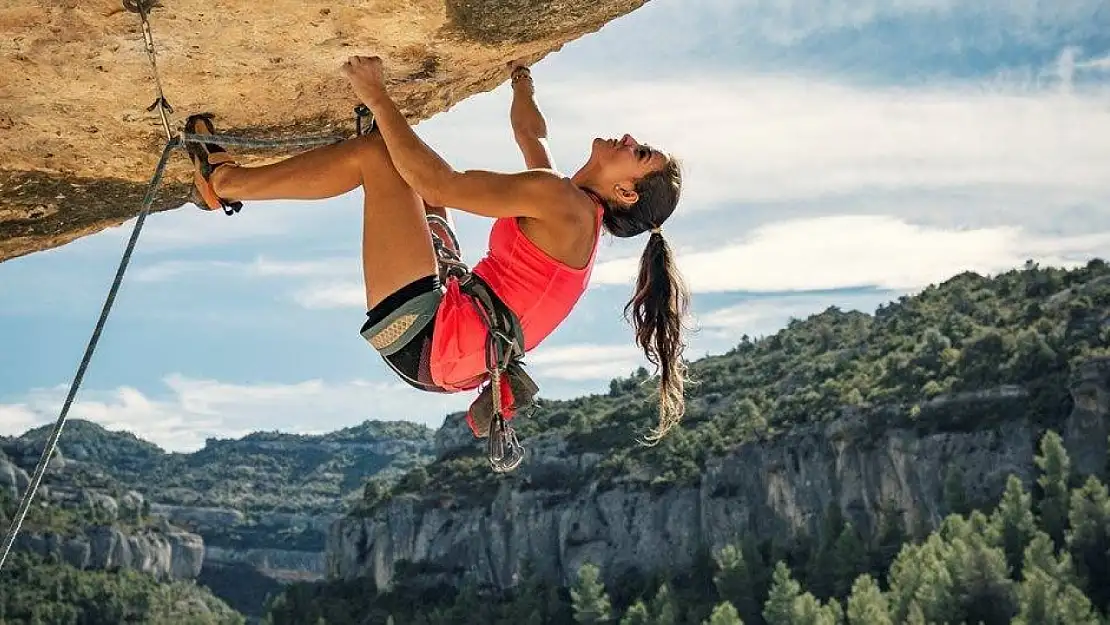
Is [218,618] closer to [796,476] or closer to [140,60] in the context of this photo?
[796,476]

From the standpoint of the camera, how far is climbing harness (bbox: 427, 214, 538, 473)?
12.1ft

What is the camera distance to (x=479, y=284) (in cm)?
370

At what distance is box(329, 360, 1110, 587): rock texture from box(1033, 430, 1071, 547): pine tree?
4.73 meters

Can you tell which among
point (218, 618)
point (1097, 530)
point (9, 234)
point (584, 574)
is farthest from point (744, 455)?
point (9, 234)

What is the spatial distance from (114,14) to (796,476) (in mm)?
56342

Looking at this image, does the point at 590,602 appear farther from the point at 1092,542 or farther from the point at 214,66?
the point at 214,66

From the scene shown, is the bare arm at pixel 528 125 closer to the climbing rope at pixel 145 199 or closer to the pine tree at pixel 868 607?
the climbing rope at pixel 145 199

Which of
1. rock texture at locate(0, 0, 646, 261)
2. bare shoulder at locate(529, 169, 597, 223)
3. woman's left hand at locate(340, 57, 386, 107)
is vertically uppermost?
rock texture at locate(0, 0, 646, 261)

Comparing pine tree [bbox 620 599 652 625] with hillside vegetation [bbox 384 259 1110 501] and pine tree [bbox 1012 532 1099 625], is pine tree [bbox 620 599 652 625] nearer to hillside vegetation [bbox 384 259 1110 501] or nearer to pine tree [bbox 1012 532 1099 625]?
hillside vegetation [bbox 384 259 1110 501]

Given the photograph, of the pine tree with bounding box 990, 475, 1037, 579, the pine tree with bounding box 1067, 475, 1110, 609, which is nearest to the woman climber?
the pine tree with bounding box 1067, 475, 1110, 609

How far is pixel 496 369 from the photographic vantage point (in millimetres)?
3816

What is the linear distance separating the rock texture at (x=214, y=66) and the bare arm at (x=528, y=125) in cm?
13

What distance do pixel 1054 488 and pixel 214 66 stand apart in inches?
1624

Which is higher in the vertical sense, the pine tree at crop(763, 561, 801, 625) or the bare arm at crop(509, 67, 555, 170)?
the bare arm at crop(509, 67, 555, 170)
